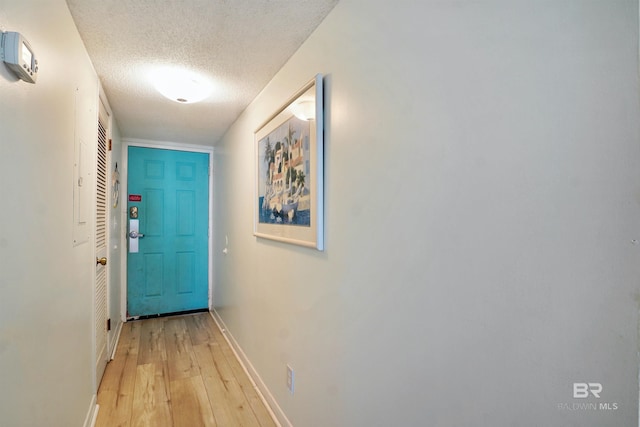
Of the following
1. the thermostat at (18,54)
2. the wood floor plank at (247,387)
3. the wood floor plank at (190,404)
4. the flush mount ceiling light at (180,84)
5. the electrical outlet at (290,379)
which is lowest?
the wood floor plank at (247,387)

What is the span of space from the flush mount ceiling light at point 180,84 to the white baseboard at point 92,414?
1.99 m

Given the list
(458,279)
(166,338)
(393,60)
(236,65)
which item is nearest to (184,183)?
Answer: (166,338)

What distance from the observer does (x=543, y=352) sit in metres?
0.60

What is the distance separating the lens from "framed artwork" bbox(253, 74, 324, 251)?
1.37m

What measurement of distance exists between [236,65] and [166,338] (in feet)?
8.80

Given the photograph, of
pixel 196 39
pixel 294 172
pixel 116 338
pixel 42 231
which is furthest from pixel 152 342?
pixel 196 39

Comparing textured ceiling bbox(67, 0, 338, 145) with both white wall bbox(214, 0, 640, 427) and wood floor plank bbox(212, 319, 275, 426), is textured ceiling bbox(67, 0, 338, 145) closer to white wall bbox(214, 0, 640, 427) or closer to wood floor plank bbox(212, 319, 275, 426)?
white wall bbox(214, 0, 640, 427)

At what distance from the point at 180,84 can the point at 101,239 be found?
1.30 m

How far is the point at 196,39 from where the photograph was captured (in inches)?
61.4

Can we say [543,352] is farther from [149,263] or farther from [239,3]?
[149,263]

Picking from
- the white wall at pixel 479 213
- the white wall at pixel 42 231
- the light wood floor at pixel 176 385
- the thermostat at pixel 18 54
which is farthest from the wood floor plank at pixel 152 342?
the thermostat at pixel 18 54

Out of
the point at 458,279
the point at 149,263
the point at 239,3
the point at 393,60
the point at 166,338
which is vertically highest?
the point at 239,3

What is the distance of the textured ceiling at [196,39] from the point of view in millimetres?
1320

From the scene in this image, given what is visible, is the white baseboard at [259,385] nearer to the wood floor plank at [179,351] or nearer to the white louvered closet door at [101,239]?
the wood floor plank at [179,351]
